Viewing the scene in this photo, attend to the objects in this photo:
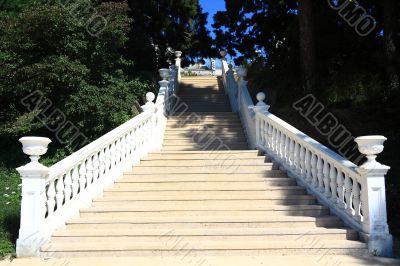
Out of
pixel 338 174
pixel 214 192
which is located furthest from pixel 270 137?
pixel 338 174

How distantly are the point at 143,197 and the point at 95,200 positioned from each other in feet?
2.49

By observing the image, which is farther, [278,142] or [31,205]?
[278,142]

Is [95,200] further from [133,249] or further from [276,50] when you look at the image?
[276,50]

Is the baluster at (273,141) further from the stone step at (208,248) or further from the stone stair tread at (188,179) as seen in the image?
the stone step at (208,248)

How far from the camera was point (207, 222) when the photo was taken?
5.70 metres

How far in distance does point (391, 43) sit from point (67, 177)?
885 centimetres

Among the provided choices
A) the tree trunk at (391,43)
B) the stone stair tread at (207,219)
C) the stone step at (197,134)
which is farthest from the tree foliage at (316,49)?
the stone stair tread at (207,219)

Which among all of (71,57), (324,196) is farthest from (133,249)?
(71,57)

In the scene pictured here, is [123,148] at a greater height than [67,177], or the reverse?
[123,148]

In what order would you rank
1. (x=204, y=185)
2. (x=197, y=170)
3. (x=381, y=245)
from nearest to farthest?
(x=381, y=245) < (x=204, y=185) < (x=197, y=170)

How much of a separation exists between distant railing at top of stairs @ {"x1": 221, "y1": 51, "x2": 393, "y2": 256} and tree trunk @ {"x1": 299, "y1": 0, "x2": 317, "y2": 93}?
357 centimetres

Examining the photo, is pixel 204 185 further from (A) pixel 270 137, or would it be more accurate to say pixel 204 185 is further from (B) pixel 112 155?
(A) pixel 270 137

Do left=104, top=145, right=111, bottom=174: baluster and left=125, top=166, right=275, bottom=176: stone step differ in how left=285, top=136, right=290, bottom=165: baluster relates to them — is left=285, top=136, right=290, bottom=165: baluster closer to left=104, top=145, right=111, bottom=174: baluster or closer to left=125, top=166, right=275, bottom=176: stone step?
left=125, top=166, right=275, bottom=176: stone step

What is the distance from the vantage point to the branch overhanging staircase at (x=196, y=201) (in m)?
5.17
